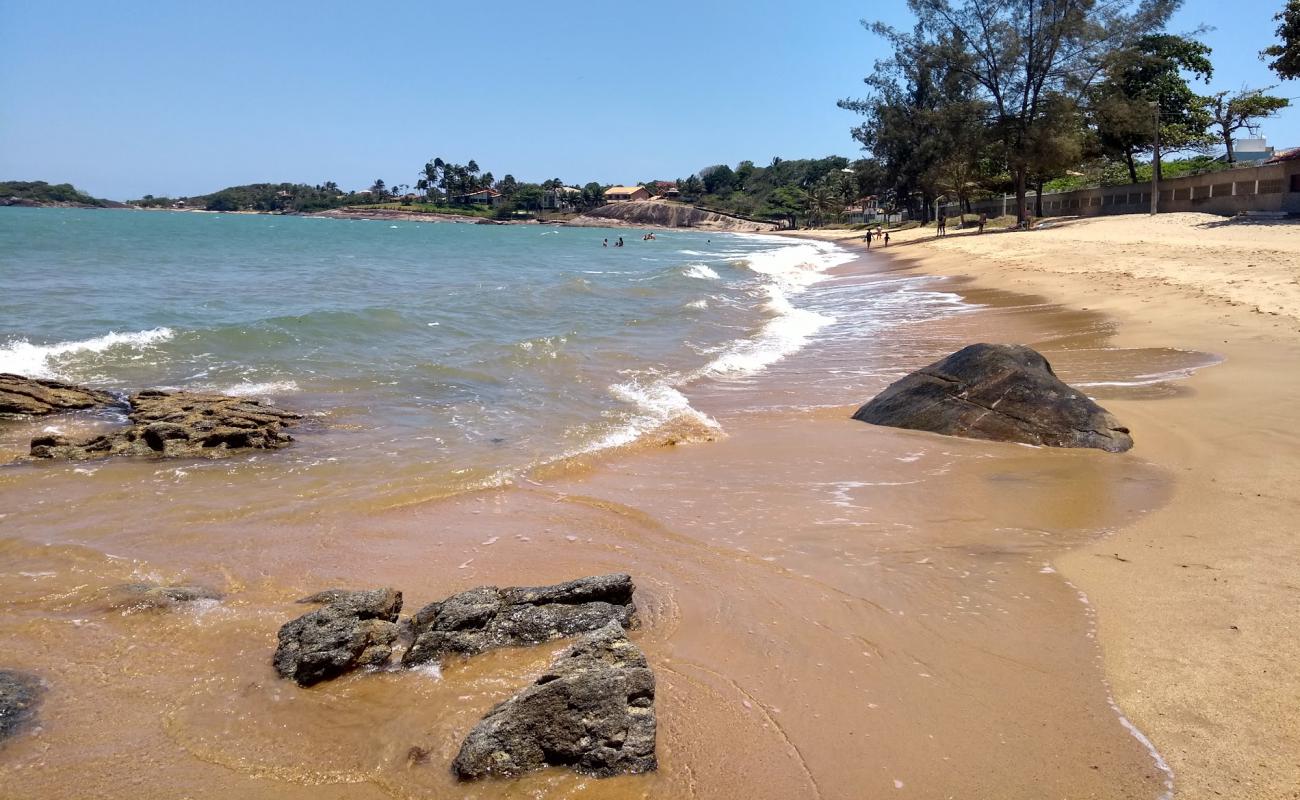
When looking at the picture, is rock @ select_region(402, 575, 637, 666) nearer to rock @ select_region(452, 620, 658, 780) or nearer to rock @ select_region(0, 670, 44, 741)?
rock @ select_region(452, 620, 658, 780)

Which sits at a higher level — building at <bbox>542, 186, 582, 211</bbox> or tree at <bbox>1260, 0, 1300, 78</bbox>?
building at <bbox>542, 186, 582, 211</bbox>

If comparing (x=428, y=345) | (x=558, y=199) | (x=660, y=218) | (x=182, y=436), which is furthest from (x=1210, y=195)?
(x=558, y=199)

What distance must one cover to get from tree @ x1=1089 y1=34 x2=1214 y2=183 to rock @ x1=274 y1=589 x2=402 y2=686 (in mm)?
43956

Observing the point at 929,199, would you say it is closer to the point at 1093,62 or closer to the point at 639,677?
the point at 1093,62

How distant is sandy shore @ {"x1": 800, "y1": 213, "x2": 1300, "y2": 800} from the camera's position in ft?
10.8

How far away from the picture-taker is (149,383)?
1210 centimetres

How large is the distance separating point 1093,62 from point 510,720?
45.8 metres

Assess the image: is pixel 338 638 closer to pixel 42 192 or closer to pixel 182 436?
pixel 182 436

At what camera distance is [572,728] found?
3328 mm

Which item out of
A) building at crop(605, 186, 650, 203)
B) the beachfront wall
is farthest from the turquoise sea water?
building at crop(605, 186, 650, 203)

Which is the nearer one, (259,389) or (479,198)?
(259,389)

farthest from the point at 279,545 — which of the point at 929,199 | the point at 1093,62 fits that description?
the point at 929,199

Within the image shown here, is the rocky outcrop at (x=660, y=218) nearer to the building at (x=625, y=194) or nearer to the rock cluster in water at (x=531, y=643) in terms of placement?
the building at (x=625, y=194)

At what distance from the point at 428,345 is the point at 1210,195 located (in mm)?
34787
